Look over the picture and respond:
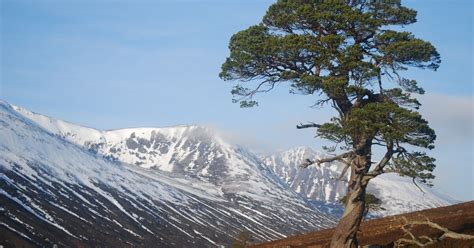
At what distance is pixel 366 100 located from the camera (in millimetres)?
22953

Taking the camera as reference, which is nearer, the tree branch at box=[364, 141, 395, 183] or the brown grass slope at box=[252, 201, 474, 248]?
the tree branch at box=[364, 141, 395, 183]

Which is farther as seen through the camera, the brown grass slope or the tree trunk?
the brown grass slope

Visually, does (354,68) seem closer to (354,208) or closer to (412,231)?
(354,208)

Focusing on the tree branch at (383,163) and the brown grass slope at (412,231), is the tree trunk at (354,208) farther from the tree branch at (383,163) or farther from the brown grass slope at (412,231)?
the brown grass slope at (412,231)

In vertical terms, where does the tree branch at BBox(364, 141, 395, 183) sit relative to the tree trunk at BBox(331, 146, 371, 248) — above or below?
above

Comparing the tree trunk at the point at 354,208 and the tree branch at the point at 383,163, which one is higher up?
the tree branch at the point at 383,163

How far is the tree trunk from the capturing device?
21.7 m

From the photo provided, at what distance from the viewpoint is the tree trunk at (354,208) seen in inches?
855

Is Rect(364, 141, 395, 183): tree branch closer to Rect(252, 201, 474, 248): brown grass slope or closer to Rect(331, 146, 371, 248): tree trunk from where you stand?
Rect(331, 146, 371, 248): tree trunk

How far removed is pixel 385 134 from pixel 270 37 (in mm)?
6428

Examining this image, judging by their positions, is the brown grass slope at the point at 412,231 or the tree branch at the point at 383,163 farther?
the brown grass slope at the point at 412,231

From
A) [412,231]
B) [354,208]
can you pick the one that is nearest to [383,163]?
[354,208]

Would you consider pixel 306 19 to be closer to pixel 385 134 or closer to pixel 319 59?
pixel 319 59

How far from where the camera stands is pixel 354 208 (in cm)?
2216
